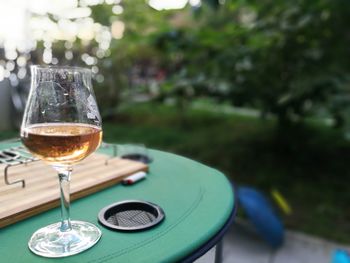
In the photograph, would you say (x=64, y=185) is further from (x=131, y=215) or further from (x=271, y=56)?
(x=271, y=56)

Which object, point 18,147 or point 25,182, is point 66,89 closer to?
point 25,182

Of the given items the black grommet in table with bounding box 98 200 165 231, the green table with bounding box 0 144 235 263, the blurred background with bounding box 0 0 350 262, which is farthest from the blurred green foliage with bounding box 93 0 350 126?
the black grommet in table with bounding box 98 200 165 231

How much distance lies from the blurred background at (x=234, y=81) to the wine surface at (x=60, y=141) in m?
1.02

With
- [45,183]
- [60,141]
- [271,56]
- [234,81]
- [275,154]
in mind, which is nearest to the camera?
[60,141]

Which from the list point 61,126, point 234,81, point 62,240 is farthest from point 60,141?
point 234,81

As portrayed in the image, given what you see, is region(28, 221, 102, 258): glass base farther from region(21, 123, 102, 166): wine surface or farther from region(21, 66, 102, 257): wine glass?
region(21, 123, 102, 166): wine surface

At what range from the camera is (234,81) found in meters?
2.45

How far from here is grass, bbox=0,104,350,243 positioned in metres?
2.37

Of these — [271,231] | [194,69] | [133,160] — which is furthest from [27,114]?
[194,69]

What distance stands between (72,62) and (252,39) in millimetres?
3365

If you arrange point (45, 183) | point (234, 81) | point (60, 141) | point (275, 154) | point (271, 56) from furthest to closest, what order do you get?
point (275, 154) < point (234, 81) < point (271, 56) < point (45, 183) < point (60, 141)

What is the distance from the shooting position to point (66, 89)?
0.52m

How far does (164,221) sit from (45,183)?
309 millimetres

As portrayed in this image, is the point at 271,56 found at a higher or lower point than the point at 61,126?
higher
